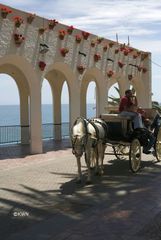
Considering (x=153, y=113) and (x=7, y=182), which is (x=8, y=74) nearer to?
(x=153, y=113)

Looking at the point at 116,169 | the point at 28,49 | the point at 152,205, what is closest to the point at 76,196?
the point at 152,205

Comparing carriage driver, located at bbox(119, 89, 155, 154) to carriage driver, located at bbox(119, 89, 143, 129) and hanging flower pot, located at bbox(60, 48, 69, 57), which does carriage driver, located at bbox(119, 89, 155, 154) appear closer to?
carriage driver, located at bbox(119, 89, 143, 129)

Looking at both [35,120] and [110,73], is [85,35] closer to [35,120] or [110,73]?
[110,73]

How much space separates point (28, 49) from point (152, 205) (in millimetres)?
9499

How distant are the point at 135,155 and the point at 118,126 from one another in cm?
94

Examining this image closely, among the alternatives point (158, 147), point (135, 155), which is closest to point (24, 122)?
point (158, 147)

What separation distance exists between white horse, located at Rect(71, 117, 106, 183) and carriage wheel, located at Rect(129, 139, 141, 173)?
818 millimetres

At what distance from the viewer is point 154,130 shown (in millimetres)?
15219

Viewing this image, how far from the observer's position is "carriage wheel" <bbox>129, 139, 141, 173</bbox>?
13281 millimetres

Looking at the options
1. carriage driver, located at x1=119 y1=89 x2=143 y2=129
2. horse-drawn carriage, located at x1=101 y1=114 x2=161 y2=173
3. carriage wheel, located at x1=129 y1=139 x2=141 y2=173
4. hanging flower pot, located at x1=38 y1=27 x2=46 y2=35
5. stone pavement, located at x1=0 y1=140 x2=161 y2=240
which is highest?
hanging flower pot, located at x1=38 y1=27 x2=46 y2=35

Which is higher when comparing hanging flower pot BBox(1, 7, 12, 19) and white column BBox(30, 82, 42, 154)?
hanging flower pot BBox(1, 7, 12, 19)

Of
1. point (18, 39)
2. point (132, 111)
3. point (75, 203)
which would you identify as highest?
point (18, 39)

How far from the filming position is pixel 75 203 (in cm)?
948

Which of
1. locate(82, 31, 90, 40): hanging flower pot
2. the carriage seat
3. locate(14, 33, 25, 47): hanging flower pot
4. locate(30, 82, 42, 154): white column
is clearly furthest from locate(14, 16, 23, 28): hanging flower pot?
the carriage seat
